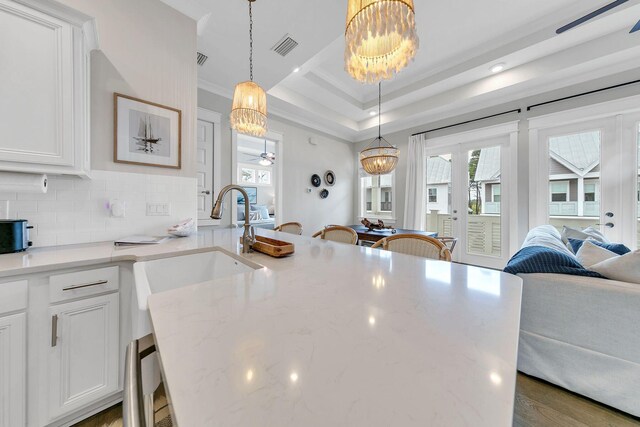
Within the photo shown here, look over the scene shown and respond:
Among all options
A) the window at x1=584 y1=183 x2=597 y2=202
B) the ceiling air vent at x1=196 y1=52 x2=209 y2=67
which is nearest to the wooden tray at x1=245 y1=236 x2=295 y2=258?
the ceiling air vent at x1=196 y1=52 x2=209 y2=67

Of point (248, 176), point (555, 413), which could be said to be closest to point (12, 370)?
point (555, 413)

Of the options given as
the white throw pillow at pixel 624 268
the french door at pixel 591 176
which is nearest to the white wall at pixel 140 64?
the white throw pillow at pixel 624 268

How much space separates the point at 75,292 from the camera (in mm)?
1182

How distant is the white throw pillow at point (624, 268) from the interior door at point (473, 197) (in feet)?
8.23

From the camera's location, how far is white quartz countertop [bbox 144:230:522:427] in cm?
30

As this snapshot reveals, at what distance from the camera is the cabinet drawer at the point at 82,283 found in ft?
3.70

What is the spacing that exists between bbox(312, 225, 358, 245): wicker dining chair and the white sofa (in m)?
1.17

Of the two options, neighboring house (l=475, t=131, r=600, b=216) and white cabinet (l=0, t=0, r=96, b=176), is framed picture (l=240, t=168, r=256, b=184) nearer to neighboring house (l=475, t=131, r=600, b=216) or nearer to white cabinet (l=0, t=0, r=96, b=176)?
white cabinet (l=0, t=0, r=96, b=176)

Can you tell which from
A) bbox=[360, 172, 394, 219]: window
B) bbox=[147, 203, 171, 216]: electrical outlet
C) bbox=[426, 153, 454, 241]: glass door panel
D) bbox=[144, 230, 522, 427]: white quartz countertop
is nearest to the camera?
bbox=[144, 230, 522, 427]: white quartz countertop

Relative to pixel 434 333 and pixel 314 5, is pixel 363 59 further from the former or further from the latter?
pixel 434 333

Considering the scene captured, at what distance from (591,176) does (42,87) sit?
5302 millimetres

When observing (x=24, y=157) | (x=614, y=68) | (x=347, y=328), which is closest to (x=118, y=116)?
(x=24, y=157)

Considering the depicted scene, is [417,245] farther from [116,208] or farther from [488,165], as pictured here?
[488,165]

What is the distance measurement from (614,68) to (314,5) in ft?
11.8
